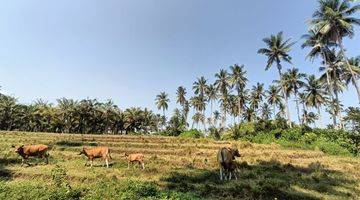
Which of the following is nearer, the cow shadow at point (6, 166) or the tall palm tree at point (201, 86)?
the cow shadow at point (6, 166)

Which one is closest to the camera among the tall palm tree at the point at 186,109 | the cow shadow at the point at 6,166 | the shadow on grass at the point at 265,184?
the shadow on grass at the point at 265,184

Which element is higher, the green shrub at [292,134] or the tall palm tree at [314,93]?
the tall palm tree at [314,93]

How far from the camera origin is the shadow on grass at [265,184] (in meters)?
18.0

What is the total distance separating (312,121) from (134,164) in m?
116

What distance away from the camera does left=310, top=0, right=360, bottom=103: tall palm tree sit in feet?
162

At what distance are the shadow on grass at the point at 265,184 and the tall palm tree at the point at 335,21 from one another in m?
29.4

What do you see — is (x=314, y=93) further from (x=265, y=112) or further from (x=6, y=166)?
(x=6, y=166)

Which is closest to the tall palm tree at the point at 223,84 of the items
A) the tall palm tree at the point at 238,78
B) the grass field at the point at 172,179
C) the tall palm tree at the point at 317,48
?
the tall palm tree at the point at 238,78

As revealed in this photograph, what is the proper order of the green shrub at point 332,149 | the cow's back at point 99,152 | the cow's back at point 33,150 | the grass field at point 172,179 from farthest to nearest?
the green shrub at point 332,149, the cow's back at point 99,152, the cow's back at point 33,150, the grass field at point 172,179

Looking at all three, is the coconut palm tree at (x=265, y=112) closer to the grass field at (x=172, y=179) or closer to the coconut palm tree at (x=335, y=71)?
the coconut palm tree at (x=335, y=71)

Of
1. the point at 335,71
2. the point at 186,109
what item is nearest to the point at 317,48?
the point at 335,71

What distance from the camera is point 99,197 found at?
52.3 feet

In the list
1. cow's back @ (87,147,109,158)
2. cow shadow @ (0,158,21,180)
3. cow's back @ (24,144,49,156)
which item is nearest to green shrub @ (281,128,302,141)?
cow's back @ (87,147,109,158)

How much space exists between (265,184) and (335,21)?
38.8 meters
